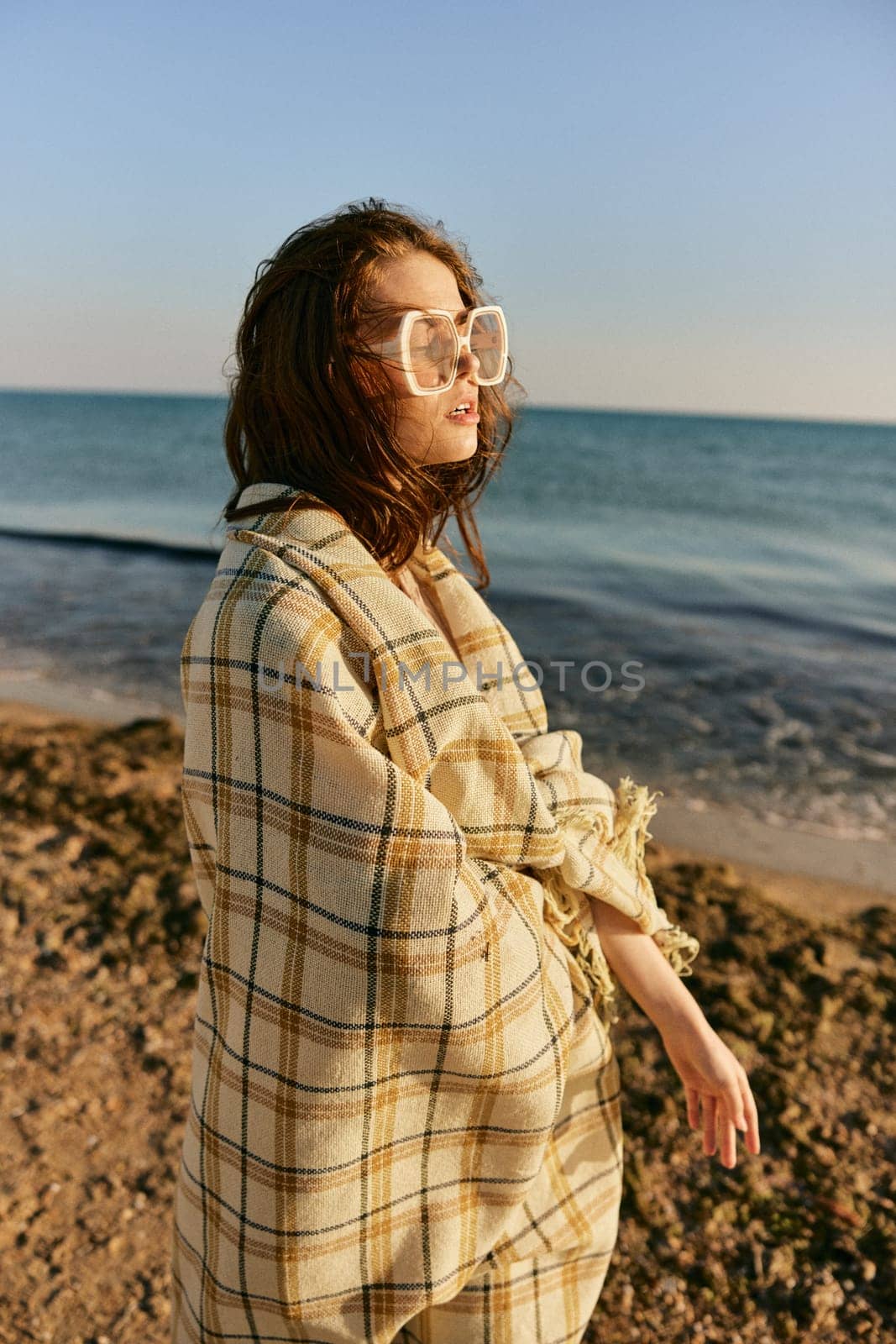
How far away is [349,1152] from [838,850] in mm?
3825

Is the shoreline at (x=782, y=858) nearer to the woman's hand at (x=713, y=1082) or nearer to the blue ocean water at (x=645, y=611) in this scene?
the blue ocean water at (x=645, y=611)

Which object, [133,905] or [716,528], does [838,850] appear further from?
[716,528]

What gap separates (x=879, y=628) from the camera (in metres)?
9.13

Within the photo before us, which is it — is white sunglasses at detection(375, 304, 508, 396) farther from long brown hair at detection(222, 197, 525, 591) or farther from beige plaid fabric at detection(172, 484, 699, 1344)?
beige plaid fabric at detection(172, 484, 699, 1344)

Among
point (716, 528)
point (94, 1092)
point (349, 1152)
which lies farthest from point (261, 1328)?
point (716, 528)

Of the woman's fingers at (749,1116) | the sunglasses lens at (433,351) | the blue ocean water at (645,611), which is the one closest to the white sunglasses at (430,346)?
the sunglasses lens at (433,351)

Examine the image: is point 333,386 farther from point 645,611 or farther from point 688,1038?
point 645,611

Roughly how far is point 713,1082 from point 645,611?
847 cm

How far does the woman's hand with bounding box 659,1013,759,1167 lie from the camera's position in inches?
57.7

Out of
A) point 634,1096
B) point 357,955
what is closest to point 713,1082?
point 357,955

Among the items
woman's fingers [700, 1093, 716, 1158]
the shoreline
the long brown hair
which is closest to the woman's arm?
woman's fingers [700, 1093, 716, 1158]

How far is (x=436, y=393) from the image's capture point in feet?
4.55

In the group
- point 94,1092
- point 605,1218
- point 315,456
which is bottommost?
point 94,1092

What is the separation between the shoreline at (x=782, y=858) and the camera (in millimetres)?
4016
